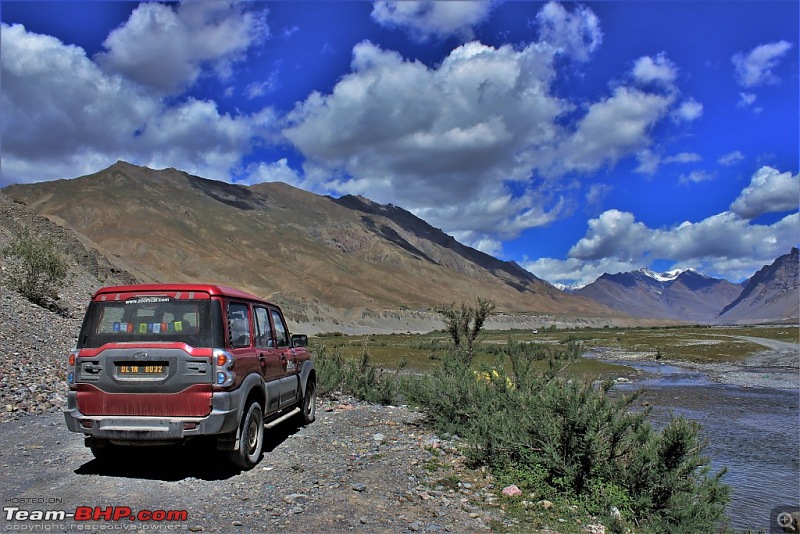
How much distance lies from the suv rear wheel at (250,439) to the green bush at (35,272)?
21363mm

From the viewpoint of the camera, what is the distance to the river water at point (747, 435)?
10500 millimetres

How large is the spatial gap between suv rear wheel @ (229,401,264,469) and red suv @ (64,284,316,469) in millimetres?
15

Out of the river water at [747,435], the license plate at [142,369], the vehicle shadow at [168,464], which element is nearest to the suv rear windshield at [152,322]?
the license plate at [142,369]

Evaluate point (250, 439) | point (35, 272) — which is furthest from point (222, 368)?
point (35, 272)

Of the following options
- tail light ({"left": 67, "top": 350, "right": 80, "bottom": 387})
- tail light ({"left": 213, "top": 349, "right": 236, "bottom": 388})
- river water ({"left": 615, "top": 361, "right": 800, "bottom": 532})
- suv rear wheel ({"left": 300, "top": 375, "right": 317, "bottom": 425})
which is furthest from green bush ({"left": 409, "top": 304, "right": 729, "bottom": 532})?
tail light ({"left": 67, "top": 350, "right": 80, "bottom": 387})

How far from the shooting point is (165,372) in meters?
7.22

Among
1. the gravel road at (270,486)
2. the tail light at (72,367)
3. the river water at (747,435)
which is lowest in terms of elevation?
the river water at (747,435)

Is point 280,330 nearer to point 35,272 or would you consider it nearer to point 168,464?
point 168,464

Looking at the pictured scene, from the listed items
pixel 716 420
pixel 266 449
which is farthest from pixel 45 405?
pixel 716 420

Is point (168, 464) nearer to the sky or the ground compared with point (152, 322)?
nearer to the ground

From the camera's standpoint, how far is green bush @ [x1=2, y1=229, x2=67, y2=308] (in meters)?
24.5

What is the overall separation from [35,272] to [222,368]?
75.6 feet

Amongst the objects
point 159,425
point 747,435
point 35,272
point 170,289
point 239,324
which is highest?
point 35,272

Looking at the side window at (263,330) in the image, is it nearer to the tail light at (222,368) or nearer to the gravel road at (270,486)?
the tail light at (222,368)
